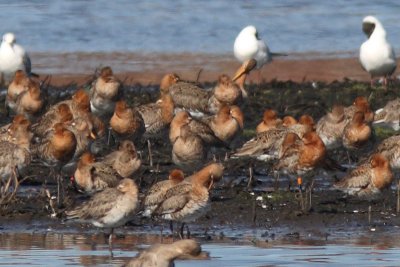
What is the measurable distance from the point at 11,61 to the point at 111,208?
38.5 feet

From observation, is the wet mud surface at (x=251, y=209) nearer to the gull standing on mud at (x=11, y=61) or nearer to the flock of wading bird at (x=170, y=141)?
the flock of wading bird at (x=170, y=141)

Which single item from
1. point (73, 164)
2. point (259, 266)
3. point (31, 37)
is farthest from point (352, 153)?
point (31, 37)

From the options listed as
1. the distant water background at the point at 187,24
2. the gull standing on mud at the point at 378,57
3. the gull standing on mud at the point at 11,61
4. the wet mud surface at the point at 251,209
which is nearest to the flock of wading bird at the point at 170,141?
the wet mud surface at the point at 251,209

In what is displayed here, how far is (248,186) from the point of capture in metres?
16.9

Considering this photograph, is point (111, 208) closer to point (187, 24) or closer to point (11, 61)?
point (11, 61)

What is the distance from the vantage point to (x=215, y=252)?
43.3ft

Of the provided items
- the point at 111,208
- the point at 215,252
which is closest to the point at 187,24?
the point at 111,208

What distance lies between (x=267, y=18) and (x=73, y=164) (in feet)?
62.8

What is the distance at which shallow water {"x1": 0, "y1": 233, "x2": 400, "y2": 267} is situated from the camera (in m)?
12.6

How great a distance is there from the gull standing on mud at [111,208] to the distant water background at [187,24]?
16.6 m

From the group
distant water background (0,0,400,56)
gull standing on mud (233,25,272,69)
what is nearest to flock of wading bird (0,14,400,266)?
gull standing on mud (233,25,272,69)

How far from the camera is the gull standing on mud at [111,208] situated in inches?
554

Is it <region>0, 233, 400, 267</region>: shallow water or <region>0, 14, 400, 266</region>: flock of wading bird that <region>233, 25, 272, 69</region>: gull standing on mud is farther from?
<region>0, 233, 400, 267</region>: shallow water

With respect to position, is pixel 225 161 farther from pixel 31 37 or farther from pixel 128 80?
pixel 31 37
